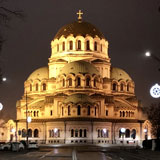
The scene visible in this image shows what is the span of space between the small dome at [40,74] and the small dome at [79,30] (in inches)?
342

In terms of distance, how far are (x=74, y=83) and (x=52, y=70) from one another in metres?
10.8

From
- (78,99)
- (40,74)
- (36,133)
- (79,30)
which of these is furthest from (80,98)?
(79,30)

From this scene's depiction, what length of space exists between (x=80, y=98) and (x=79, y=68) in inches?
377

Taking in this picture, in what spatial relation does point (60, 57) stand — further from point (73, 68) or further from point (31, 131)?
point (31, 131)

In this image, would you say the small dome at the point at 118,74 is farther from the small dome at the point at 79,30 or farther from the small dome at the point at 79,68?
the small dome at the point at 79,68

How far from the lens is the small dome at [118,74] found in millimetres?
127875

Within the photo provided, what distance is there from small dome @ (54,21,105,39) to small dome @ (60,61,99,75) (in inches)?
314

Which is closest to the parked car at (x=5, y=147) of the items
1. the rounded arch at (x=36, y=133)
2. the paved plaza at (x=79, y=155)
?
the paved plaza at (x=79, y=155)

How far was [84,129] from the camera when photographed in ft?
364

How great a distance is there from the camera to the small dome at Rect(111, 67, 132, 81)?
128 meters

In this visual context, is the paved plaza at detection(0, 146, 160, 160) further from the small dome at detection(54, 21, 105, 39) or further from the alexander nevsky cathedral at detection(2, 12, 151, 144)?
the small dome at detection(54, 21, 105, 39)

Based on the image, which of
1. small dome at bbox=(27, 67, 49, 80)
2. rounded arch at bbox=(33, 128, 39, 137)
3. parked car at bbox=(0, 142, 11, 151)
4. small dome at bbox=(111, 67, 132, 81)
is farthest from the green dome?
parked car at bbox=(0, 142, 11, 151)

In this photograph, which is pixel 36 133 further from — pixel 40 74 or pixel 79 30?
pixel 79 30

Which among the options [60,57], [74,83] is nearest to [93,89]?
[74,83]
